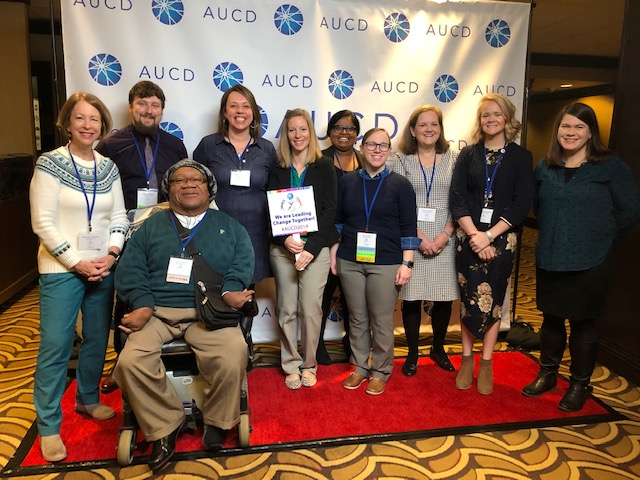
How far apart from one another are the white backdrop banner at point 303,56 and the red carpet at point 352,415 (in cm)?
102

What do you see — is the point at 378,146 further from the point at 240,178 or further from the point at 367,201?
the point at 240,178

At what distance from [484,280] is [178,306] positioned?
1788 millimetres

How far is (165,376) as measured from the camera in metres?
2.25

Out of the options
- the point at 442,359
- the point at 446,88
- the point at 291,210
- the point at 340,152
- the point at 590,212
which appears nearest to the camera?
the point at 590,212

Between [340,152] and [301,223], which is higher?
[340,152]

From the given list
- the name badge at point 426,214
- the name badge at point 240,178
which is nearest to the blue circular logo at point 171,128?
the name badge at point 240,178

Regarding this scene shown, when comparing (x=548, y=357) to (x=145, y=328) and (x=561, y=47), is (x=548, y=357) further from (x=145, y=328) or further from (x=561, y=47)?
(x=561, y=47)

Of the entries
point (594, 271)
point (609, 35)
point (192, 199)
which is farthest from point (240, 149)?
point (609, 35)

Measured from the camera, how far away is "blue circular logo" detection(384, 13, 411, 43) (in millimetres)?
3596

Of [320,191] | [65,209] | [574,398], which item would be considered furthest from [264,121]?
[574,398]

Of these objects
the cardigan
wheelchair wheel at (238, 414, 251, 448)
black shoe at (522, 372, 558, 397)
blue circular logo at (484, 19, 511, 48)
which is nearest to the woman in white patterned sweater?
wheelchair wheel at (238, 414, 251, 448)

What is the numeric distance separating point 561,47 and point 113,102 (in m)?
7.54

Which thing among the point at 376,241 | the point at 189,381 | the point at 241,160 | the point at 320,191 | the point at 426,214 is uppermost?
the point at 241,160

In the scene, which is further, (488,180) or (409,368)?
(409,368)
